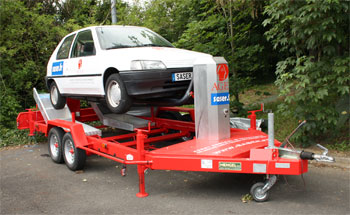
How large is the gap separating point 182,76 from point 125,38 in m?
1.45

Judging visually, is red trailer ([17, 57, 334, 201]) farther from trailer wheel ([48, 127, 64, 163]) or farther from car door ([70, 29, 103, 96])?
car door ([70, 29, 103, 96])

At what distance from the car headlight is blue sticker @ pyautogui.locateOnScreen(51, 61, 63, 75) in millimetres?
2433

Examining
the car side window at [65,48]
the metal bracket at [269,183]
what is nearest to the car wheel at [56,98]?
the car side window at [65,48]

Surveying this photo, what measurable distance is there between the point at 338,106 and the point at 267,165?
145 inches

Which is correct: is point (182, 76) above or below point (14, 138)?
above

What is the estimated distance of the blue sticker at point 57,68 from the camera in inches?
277

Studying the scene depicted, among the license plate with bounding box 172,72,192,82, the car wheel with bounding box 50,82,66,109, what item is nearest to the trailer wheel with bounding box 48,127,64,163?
the car wheel with bounding box 50,82,66,109

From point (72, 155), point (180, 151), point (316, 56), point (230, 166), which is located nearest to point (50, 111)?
point (72, 155)

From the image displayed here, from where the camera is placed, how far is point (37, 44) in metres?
11.1

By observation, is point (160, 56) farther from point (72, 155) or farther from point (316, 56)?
point (316, 56)

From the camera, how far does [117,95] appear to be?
554 cm

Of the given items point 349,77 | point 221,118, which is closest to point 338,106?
point 349,77

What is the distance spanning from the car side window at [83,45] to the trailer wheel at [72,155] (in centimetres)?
150

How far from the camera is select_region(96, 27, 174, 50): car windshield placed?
5996 millimetres
